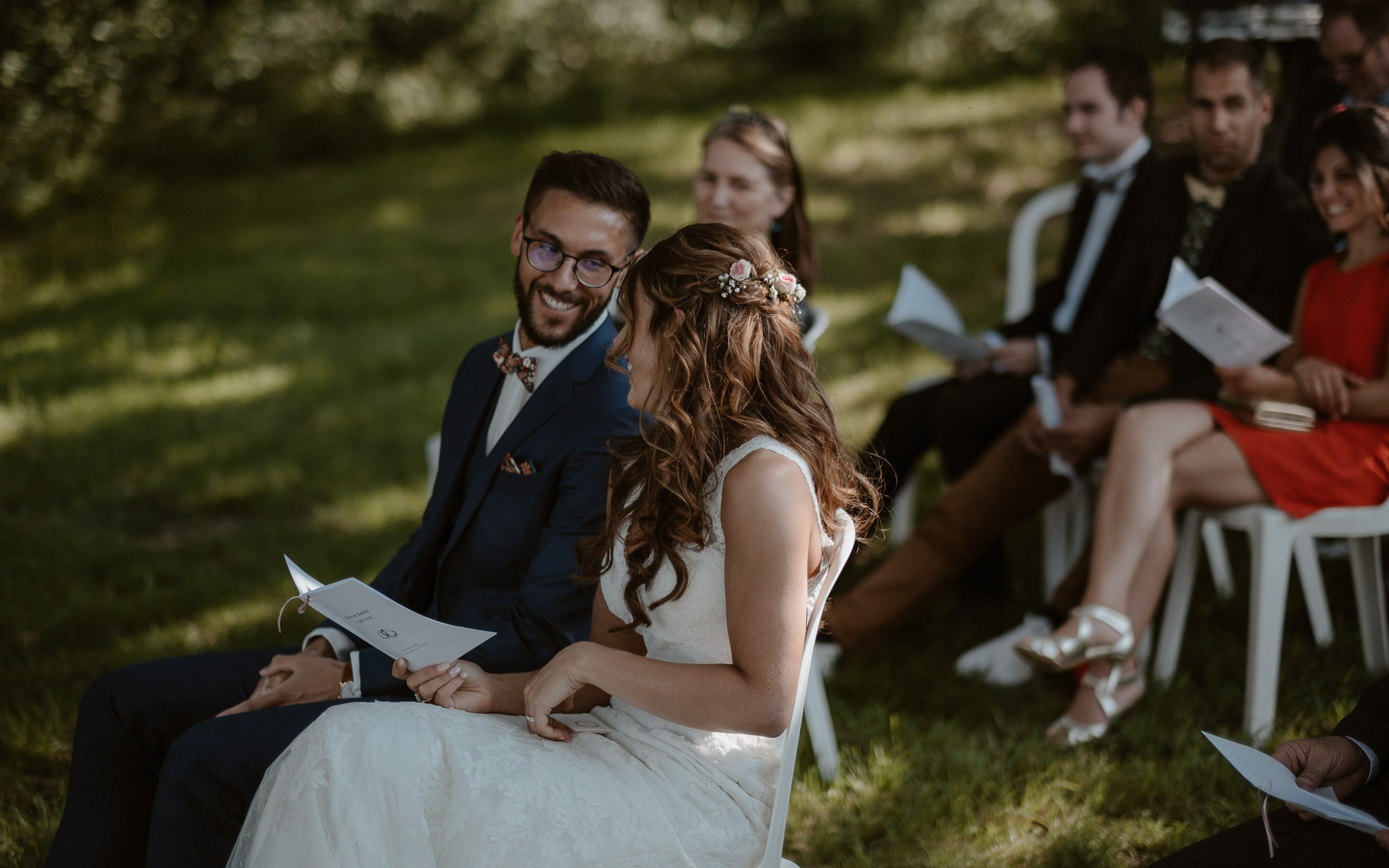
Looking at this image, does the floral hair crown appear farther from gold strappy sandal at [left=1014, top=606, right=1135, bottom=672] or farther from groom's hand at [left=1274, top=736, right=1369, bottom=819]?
gold strappy sandal at [left=1014, top=606, right=1135, bottom=672]

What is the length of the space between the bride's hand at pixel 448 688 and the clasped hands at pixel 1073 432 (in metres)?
2.10

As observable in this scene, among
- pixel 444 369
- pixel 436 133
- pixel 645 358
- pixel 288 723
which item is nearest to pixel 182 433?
pixel 444 369

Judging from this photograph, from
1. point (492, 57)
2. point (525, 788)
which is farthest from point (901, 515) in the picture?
point (492, 57)

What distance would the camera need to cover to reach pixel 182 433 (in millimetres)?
5590

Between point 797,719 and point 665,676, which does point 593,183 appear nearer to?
point 665,676

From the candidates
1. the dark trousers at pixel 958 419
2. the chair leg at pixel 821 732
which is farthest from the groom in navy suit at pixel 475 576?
the dark trousers at pixel 958 419

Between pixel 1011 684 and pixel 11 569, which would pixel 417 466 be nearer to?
pixel 11 569

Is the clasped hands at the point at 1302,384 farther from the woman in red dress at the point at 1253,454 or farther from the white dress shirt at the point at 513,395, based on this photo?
the white dress shirt at the point at 513,395

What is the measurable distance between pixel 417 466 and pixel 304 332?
203 centimetres

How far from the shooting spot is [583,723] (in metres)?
2.05

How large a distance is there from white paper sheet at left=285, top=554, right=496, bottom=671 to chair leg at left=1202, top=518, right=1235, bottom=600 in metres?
3.00

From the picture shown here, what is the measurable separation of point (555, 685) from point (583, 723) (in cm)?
19

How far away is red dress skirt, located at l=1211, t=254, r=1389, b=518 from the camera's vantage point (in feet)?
9.80

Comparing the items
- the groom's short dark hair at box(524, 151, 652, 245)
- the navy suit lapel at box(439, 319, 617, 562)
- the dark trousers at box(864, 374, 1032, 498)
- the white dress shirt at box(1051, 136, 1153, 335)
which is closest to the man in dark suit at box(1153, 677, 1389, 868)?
the navy suit lapel at box(439, 319, 617, 562)
